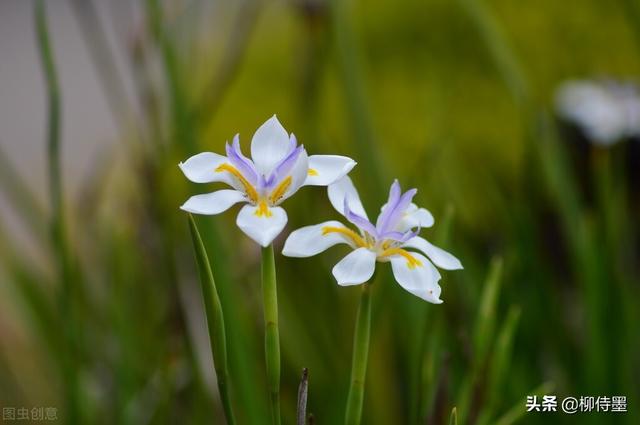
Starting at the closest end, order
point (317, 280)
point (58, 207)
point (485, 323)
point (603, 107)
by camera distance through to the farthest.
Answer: point (485, 323)
point (58, 207)
point (317, 280)
point (603, 107)

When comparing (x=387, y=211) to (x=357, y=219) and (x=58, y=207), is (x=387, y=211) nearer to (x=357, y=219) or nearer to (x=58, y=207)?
(x=357, y=219)

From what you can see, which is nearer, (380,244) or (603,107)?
(380,244)

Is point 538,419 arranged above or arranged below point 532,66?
below

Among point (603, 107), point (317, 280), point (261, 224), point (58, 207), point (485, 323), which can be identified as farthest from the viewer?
point (603, 107)

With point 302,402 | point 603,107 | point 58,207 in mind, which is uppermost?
point 603,107

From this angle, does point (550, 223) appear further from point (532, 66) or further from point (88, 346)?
point (88, 346)

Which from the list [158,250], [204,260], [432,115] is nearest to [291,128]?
[432,115]

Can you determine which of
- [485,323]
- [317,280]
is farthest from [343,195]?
[317,280]

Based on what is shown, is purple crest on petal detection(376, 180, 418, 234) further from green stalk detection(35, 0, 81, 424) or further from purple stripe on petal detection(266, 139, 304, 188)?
green stalk detection(35, 0, 81, 424)
